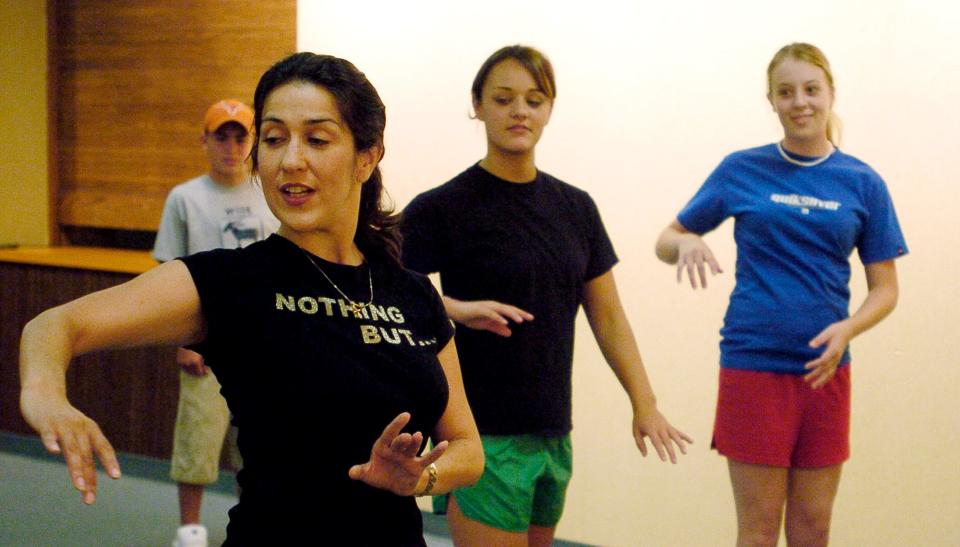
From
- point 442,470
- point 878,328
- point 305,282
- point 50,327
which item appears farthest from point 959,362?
point 50,327

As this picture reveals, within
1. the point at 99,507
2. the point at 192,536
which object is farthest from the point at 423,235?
the point at 99,507

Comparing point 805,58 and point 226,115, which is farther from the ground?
point 805,58

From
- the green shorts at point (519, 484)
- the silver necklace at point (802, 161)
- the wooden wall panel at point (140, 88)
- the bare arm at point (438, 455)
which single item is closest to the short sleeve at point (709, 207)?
the silver necklace at point (802, 161)

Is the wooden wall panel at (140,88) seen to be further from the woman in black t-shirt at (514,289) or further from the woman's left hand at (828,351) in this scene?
the woman's left hand at (828,351)

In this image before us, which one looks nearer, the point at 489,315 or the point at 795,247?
the point at 489,315

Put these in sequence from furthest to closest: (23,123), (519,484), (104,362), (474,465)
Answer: (23,123)
(104,362)
(519,484)
(474,465)

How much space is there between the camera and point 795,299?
2564mm

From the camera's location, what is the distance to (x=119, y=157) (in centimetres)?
526

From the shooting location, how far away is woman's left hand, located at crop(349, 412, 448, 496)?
4.42 feet

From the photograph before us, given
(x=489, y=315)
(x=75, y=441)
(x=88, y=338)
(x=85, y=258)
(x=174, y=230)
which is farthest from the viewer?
(x=85, y=258)

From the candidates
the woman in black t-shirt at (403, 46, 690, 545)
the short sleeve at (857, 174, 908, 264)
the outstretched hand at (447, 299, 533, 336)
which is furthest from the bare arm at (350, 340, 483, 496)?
the short sleeve at (857, 174, 908, 264)

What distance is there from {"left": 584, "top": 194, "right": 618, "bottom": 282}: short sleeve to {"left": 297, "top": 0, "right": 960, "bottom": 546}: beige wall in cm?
93

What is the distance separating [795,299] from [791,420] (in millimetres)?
268

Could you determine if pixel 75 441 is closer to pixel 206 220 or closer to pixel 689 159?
pixel 206 220
